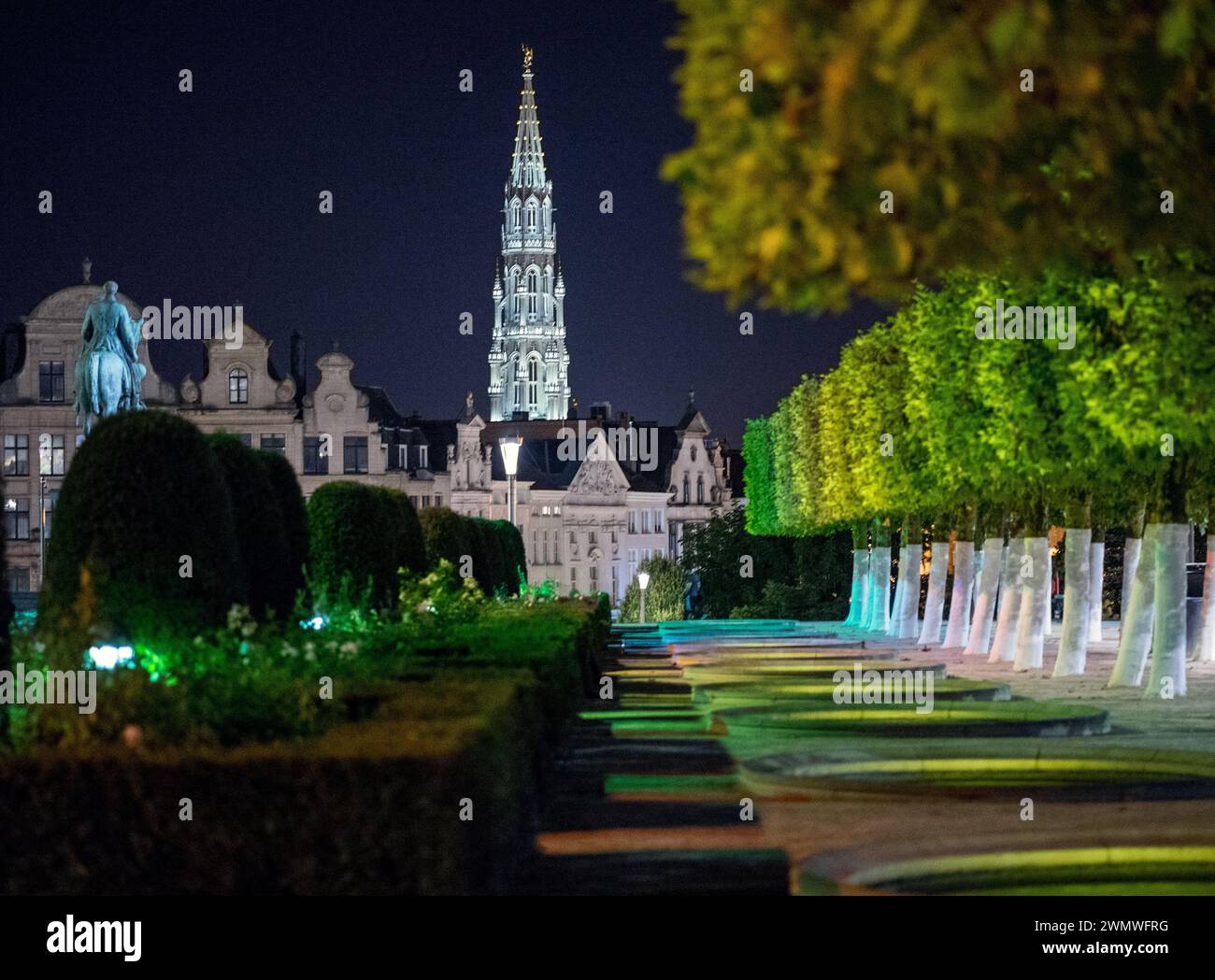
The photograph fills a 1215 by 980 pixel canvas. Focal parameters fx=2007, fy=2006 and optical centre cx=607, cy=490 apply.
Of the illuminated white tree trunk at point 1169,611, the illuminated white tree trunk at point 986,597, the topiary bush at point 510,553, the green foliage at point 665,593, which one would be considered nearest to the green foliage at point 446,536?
the topiary bush at point 510,553

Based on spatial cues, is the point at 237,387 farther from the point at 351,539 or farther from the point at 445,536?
the point at 351,539

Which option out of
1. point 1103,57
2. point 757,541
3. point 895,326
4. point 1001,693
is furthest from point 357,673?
point 757,541

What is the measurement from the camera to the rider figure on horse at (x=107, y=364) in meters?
36.2

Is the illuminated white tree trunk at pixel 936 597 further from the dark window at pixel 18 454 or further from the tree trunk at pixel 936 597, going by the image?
the dark window at pixel 18 454

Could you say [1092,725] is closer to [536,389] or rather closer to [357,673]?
[357,673]

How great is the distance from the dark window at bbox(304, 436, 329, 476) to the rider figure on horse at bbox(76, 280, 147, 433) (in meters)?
47.9

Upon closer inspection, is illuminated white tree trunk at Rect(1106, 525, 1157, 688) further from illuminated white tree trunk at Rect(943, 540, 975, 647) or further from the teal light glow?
the teal light glow

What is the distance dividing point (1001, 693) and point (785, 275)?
1764 cm

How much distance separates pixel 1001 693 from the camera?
24125 mm

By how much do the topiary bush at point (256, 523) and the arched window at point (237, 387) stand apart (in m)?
66.1

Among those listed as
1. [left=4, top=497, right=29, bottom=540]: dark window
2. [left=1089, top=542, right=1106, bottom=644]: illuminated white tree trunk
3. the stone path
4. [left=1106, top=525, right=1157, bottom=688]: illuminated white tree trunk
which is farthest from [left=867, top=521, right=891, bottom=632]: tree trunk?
[left=4, top=497, right=29, bottom=540]: dark window

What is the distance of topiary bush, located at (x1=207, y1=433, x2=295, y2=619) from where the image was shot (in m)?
20.3

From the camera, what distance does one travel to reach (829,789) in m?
15.5

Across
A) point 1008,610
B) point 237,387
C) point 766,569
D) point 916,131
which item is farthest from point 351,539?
point 237,387
